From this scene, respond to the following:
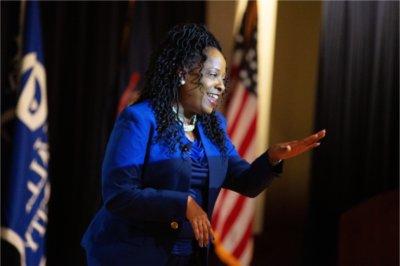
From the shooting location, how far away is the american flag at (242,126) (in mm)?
2775

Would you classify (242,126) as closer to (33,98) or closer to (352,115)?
(352,115)

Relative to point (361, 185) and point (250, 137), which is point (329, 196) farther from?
point (250, 137)

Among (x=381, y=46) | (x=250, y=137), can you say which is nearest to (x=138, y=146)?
(x=250, y=137)

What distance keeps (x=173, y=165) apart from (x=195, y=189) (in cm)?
9

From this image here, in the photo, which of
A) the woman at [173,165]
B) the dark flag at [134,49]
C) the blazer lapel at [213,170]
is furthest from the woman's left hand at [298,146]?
the dark flag at [134,49]

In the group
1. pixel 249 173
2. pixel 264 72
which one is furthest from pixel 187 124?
pixel 264 72

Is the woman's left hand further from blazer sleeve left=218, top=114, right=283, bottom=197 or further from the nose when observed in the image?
the nose

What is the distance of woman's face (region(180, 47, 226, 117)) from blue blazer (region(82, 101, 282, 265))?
0.07 meters

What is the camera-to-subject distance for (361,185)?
2678mm

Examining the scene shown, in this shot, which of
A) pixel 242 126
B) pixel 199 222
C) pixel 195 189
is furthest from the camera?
pixel 242 126

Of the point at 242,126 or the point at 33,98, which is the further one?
the point at 242,126

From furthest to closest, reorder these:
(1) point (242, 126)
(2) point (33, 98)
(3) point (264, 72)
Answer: (3) point (264, 72)
(1) point (242, 126)
(2) point (33, 98)

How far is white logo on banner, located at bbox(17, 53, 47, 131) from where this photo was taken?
2645 millimetres

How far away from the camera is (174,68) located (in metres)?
1.21
